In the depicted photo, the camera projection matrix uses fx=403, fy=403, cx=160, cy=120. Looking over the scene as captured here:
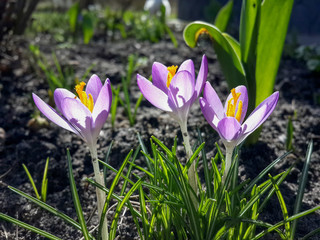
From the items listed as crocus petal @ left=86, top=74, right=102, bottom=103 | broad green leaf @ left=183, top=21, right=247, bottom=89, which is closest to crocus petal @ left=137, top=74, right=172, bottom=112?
crocus petal @ left=86, top=74, right=102, bottom=103

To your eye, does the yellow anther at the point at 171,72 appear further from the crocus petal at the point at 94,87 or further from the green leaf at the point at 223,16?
the green leaf at the point at 223,16

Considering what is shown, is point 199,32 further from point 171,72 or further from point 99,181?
point 99,181

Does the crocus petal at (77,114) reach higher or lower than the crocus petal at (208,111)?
higher

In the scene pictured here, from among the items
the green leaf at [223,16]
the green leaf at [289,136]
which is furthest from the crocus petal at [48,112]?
the green leaf at [223,16]

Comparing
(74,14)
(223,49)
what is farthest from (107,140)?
(74,14)

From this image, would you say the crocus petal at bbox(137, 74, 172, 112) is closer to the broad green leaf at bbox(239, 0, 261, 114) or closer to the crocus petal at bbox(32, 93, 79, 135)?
the crocus petal at bbox(32, 93, 79, 135)

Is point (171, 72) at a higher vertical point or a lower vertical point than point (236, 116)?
higher
